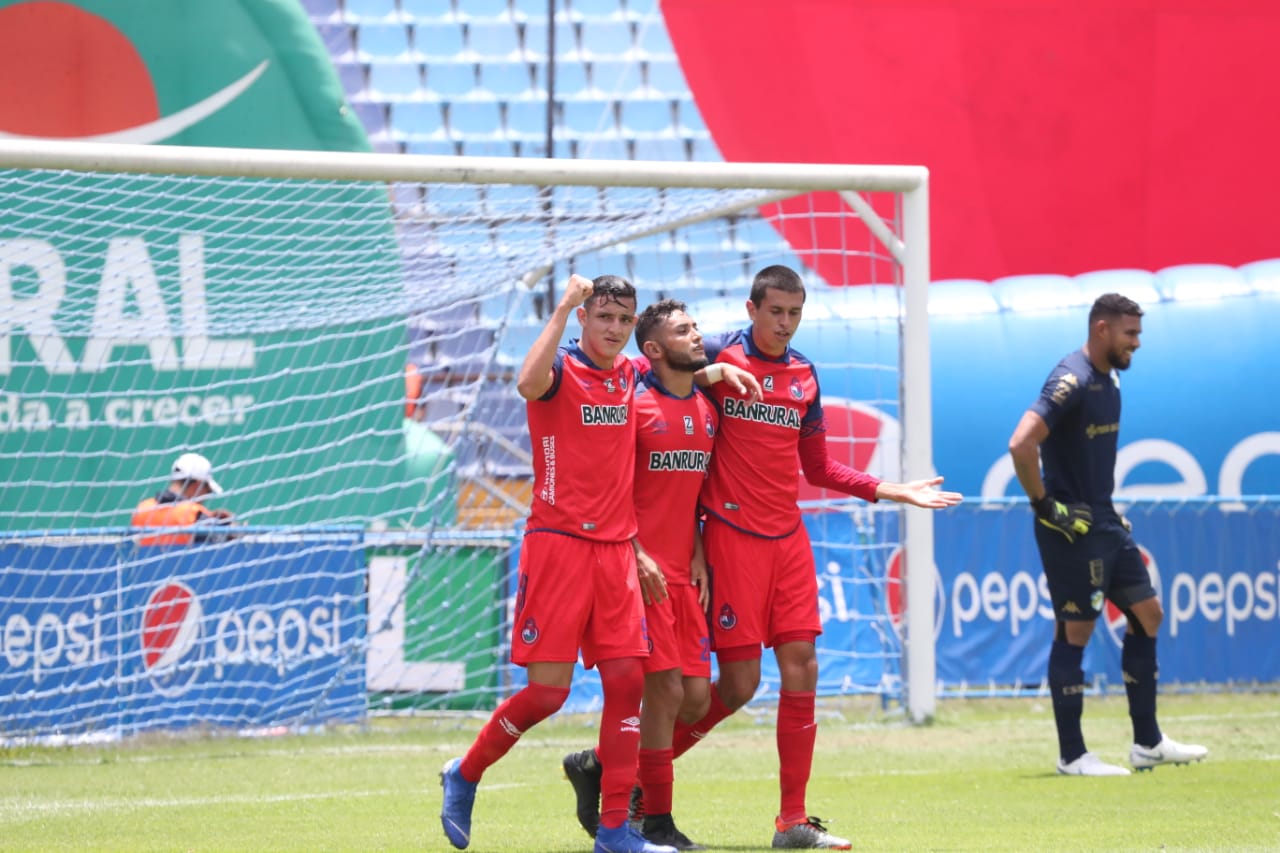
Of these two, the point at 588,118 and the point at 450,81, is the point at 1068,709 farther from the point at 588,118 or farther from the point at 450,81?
the point at 450,81

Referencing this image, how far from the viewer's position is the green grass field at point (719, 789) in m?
6.18

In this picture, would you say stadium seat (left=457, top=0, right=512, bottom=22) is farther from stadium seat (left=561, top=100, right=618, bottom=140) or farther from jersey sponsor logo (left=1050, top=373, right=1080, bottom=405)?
jersey sponsor logo (left=1050, top=373, right=1080, bottom=405)

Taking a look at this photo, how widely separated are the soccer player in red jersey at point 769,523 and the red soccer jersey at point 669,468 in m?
0.17

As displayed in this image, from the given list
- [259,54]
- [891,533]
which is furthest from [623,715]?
[259,54]

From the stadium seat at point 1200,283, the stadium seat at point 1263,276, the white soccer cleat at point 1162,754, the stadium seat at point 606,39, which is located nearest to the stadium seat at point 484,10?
the stadium seat at point 606,39

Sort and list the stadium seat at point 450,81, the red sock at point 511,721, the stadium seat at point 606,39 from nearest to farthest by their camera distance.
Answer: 1. the red sock at point 511,721
2. the stadium seat at point 450,81
3. the stadium seat at point 606,39

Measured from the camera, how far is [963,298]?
1562 centimetres

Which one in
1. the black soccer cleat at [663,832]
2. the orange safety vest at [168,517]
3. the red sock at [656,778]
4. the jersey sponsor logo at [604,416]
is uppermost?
the jersey sponsor logo at [604,416]

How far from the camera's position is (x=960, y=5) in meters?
17.5

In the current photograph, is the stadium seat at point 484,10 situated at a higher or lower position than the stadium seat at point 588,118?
higher

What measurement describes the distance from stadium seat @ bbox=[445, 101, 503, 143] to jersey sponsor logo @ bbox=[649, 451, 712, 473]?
1872 cm

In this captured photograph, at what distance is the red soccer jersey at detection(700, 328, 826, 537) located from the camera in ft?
20.3

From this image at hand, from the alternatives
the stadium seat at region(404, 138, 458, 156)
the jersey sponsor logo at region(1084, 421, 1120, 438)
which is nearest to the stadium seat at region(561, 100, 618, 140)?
the stadium seat at region(404, 138, 458, 156)

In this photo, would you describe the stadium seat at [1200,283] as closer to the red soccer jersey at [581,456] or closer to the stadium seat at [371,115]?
the red soccer jersey at [581,456]
